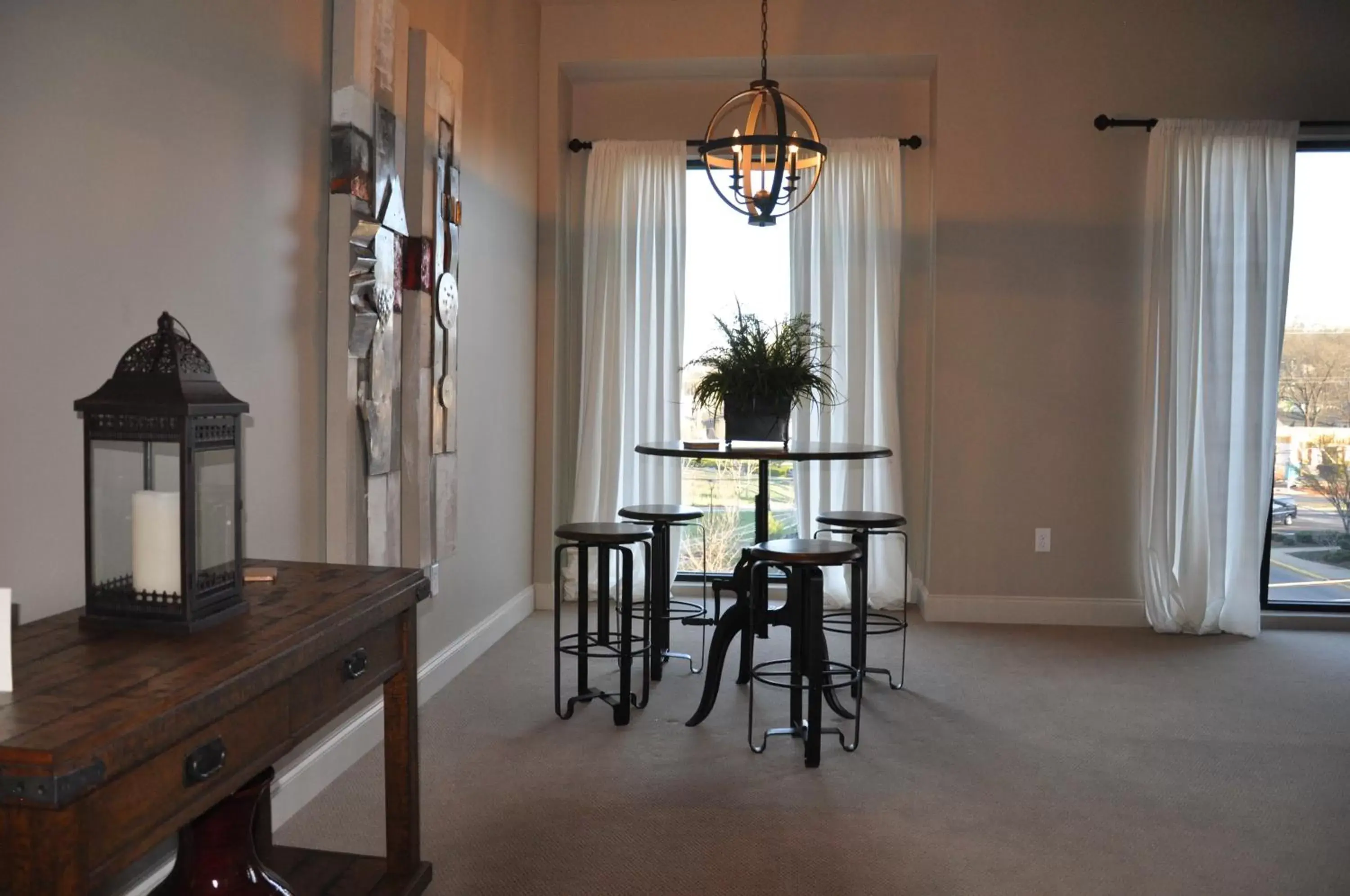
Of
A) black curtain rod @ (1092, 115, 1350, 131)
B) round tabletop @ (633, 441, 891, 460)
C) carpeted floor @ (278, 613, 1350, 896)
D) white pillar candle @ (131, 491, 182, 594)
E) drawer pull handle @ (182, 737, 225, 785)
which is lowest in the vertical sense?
carpeted floor @ (278, 613, 1350, 896)

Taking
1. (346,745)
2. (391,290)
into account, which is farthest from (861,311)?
(346,745)

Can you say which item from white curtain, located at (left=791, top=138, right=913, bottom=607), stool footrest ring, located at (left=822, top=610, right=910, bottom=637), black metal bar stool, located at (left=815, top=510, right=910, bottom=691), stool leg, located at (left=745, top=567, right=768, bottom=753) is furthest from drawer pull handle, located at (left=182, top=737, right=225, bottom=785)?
white curtain, located at (left=791, top=138, right=913, bottom=607)

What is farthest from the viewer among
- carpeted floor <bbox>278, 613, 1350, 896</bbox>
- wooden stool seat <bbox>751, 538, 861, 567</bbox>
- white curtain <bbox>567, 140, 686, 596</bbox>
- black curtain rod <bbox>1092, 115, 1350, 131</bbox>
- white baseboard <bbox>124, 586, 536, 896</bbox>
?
white curtain <bbox>567, 140, 686, 596</bbox>

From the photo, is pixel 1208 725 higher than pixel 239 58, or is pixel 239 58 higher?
pixel 239 58

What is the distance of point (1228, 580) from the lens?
4.92 metres

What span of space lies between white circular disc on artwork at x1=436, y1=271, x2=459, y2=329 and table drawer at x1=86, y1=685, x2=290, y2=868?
215 centimetres

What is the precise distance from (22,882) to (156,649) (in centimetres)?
42

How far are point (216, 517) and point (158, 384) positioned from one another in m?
0.23

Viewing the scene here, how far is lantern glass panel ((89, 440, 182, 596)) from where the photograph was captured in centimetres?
161

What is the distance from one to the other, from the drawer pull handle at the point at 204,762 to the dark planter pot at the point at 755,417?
8.41 ft

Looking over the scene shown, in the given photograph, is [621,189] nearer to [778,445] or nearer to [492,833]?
[778,445]

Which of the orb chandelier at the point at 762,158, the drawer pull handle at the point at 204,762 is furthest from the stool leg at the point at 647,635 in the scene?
the drawer pull handle at the point at 204,762

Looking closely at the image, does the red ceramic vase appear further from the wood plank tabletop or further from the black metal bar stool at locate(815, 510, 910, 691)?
the black metal bar stool at locate(815, 510, 910, 691)

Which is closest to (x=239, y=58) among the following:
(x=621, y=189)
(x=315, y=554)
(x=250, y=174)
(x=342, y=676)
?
(x=250, y=174)
